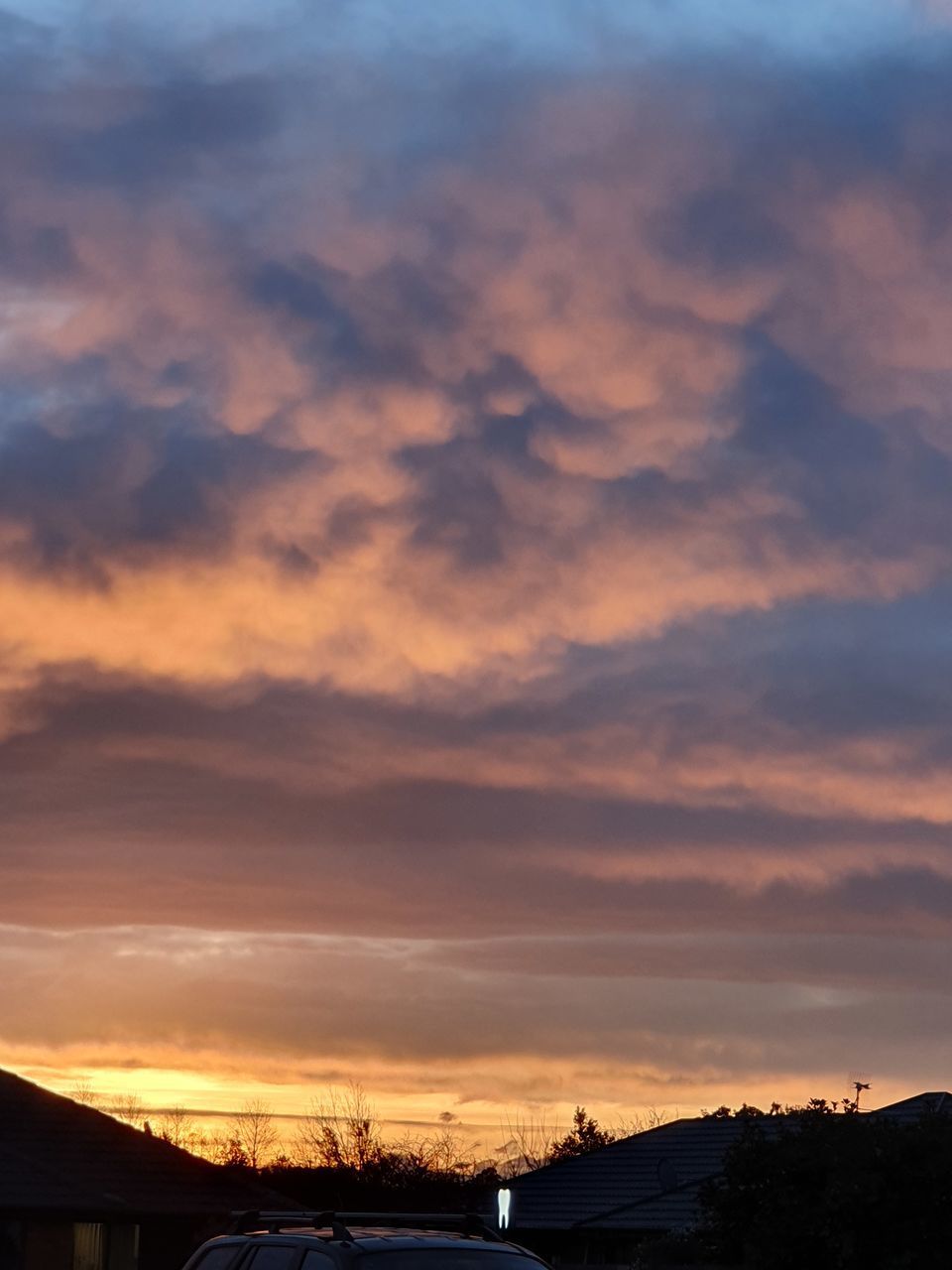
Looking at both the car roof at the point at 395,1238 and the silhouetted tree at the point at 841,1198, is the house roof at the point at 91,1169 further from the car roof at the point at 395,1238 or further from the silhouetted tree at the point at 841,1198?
the car roof at the point at 395,1238

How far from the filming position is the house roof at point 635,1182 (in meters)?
39.6

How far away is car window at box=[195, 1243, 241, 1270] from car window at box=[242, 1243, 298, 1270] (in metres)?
0.33

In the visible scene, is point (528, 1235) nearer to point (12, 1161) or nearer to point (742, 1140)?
point (12, 1161)

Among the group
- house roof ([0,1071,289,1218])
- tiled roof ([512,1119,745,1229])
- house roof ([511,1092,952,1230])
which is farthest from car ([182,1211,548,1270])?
tiled roof ([512,1119,745,1229])

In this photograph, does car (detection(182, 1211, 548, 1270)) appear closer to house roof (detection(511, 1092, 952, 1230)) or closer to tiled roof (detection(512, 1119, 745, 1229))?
house roof (detection(511, 1092, 952, 1230))

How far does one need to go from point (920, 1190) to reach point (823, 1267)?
1.40 m

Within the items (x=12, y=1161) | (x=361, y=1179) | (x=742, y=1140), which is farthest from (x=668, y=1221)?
(x=361, y=1179)

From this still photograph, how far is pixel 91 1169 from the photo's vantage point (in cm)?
3547

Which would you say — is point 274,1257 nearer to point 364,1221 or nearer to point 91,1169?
point 364,1221

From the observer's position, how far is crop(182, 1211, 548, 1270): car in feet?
34.0

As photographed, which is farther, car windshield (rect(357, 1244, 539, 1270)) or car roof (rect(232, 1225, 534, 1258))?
car roof (rect(232, 1225, 534, 1258))

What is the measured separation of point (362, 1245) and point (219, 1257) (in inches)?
86.7

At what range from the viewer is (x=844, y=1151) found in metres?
20.7

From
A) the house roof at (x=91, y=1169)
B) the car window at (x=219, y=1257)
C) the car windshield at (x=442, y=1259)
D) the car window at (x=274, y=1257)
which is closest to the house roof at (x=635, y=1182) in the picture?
the house roof at (x=91, y=1169)
